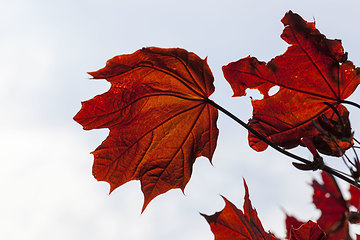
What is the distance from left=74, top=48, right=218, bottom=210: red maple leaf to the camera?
5.36 ft

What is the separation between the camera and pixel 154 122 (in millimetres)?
1724

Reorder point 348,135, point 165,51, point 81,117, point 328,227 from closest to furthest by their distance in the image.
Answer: point 328,227 < point 348,135 < point 165,51 < point 81,117

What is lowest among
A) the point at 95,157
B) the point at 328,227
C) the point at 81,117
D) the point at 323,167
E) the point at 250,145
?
the point at 328,227

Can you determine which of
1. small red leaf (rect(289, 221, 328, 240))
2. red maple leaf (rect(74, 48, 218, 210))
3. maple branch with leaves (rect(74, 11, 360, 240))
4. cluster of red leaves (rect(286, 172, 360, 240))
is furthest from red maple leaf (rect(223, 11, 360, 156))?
cluster of red leaves (rect(286, 172, 360, 240))

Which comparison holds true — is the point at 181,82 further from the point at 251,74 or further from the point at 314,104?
the point at 314,104

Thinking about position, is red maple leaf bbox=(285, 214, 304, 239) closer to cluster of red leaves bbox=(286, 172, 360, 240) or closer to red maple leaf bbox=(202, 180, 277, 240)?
red maple leaf bbox=(202, 180, 277, 240)

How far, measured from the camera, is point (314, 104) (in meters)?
1.61

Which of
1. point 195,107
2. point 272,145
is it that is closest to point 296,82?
point 272,145

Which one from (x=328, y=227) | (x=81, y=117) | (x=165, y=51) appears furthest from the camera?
(x=81, y=117)

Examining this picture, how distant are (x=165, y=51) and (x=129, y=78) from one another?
185 mm

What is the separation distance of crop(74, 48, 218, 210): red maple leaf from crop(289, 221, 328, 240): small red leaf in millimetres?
463

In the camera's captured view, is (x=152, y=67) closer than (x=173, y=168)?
Yes

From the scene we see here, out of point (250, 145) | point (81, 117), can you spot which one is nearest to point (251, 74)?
point (250, 145)

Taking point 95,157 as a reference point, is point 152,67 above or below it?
above
